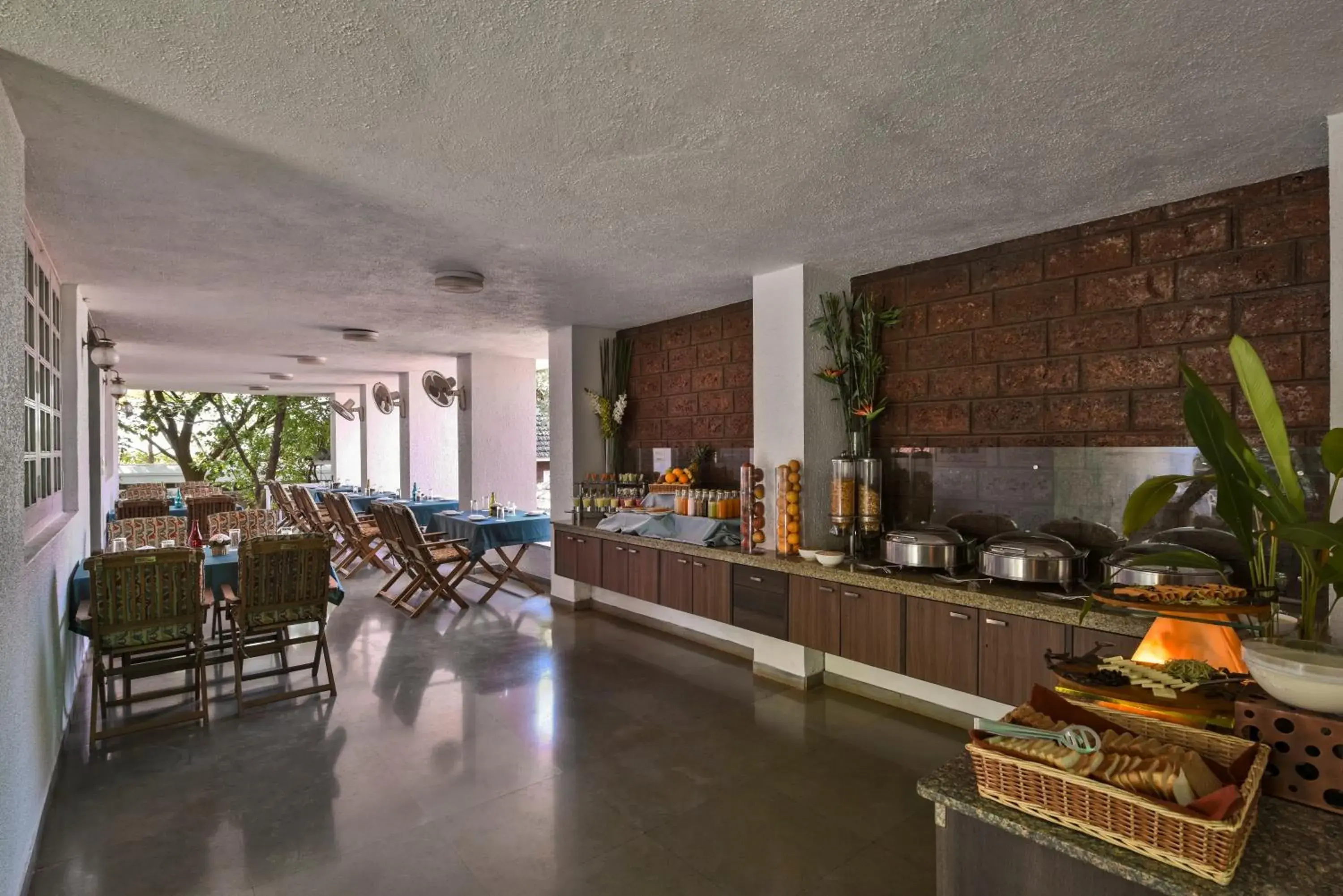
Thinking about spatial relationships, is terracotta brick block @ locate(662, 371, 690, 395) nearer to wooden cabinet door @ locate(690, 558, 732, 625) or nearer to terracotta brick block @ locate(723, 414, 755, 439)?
terracotta brick block @ locate(723, 414, 755, 439)

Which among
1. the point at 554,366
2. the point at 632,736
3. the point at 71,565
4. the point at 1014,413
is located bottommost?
the point at 632,736

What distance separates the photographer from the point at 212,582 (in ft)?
13.7

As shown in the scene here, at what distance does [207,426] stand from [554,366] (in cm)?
1327

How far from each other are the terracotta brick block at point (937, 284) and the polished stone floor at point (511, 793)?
2400 millimetres

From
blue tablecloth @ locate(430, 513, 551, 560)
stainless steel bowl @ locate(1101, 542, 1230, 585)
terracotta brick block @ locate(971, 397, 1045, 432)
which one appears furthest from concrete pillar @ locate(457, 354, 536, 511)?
stainless steel bowl @ locate(1101, 542, 1230, 585)

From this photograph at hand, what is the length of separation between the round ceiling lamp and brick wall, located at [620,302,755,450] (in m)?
1.94

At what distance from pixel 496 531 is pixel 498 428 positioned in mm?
2204

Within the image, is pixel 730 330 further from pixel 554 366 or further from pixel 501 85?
pixel 501 85

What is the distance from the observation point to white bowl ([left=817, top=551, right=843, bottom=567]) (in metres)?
3.89

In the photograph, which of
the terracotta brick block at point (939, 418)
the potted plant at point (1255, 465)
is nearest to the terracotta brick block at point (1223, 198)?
the terracotta brick block at point (939, 418)

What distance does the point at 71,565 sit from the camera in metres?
3.93

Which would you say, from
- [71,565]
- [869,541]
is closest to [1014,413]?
[869,541]

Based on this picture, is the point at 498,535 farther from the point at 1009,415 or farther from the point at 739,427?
the point at 1009,415

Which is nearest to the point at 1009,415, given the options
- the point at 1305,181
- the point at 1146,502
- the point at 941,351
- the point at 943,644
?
the point at 941,351
